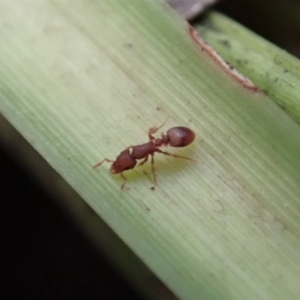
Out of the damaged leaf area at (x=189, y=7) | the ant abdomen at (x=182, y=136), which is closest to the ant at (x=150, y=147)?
the ant abdomen at (x=182, y=136)

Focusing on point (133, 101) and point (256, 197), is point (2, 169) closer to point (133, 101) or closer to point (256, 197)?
point (133, 101)

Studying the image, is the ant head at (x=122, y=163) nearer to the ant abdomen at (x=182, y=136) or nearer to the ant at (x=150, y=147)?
the ant at (x=150, y=147)

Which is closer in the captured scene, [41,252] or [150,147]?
[150,147]

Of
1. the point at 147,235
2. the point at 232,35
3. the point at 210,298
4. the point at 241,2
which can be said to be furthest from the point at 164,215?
the point at 241,2

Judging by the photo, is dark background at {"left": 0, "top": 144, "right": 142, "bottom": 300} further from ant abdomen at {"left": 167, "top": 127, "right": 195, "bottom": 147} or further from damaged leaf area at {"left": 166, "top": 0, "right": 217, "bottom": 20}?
damaged leaf area at {"left": 166, "top": 0, "right": 217, "bottom": 20}

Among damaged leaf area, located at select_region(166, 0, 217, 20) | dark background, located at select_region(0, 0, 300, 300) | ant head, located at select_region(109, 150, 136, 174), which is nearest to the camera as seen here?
ant head, located at select_region(109, 150, 136, 174)

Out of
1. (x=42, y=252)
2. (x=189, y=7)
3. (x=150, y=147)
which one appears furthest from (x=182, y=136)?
(x=42, y=252)

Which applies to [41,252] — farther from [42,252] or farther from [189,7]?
[189,7]

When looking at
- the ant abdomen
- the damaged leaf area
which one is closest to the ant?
the ant abdomen
